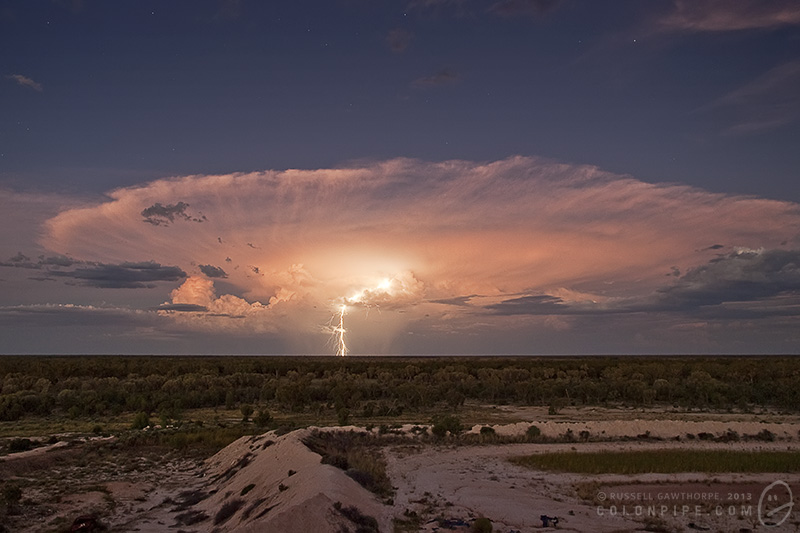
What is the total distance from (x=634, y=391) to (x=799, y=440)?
97.7ft

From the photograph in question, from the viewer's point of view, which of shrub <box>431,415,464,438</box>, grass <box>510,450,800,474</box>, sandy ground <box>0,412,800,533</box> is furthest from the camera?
shrub <box>431,415,464,438</box>

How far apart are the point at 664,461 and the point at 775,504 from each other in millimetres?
7347

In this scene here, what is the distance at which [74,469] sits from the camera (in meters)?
28.7

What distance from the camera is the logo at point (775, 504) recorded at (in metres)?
18.8

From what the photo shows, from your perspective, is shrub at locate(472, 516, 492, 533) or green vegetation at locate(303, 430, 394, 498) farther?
green vegetation at locate(303, 430, 394, 498)

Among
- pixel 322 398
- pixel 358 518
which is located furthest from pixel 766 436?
pixel 322 398

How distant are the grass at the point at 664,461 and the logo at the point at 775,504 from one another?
296 cm

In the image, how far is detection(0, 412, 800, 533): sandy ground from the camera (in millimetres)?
18344

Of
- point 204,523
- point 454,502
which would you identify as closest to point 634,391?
point 454,502

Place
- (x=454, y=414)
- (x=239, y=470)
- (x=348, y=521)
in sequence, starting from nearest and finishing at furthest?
(x=348, y=521) → (x=239, y=470) → (x=454, y=414)

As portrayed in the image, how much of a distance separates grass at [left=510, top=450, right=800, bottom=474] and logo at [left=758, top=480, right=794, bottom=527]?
2.96 metres

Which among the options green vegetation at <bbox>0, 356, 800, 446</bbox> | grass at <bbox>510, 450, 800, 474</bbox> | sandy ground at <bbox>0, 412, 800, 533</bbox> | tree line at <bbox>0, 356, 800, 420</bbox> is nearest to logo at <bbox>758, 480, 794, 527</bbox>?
sandy ground at <bbox>0, 412, 800, 533</bbox>

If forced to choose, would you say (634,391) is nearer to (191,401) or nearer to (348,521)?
(191,401)

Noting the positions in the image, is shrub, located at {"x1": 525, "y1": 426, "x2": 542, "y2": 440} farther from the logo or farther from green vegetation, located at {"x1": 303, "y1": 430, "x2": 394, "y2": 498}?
the logo
